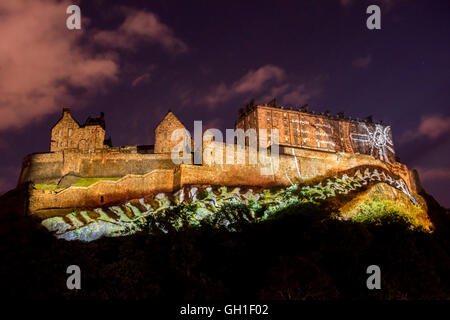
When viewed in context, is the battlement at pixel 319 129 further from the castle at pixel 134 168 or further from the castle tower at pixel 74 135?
the castle tower at pixel 74 135

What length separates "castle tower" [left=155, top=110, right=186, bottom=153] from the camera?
174ft

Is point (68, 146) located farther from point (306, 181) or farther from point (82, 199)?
point (306, 181)

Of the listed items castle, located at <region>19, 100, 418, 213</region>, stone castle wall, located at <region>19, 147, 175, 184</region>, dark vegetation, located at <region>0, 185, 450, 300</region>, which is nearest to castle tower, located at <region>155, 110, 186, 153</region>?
castle, located at <region>19, 100, 418, 213</region>

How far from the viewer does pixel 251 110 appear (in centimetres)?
7275

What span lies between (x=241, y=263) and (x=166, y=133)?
30500 millimetres

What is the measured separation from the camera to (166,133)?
5391cm

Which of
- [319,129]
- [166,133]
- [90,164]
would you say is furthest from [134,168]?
[319,129]

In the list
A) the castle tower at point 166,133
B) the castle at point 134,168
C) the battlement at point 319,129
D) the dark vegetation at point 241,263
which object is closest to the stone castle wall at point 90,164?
the castle at point 134,168

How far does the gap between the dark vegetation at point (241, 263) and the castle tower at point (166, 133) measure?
19203 millimetres

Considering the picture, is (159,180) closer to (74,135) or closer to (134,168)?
(134,168)

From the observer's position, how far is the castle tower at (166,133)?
174 feet

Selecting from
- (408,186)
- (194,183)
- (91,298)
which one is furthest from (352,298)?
(408,186)
